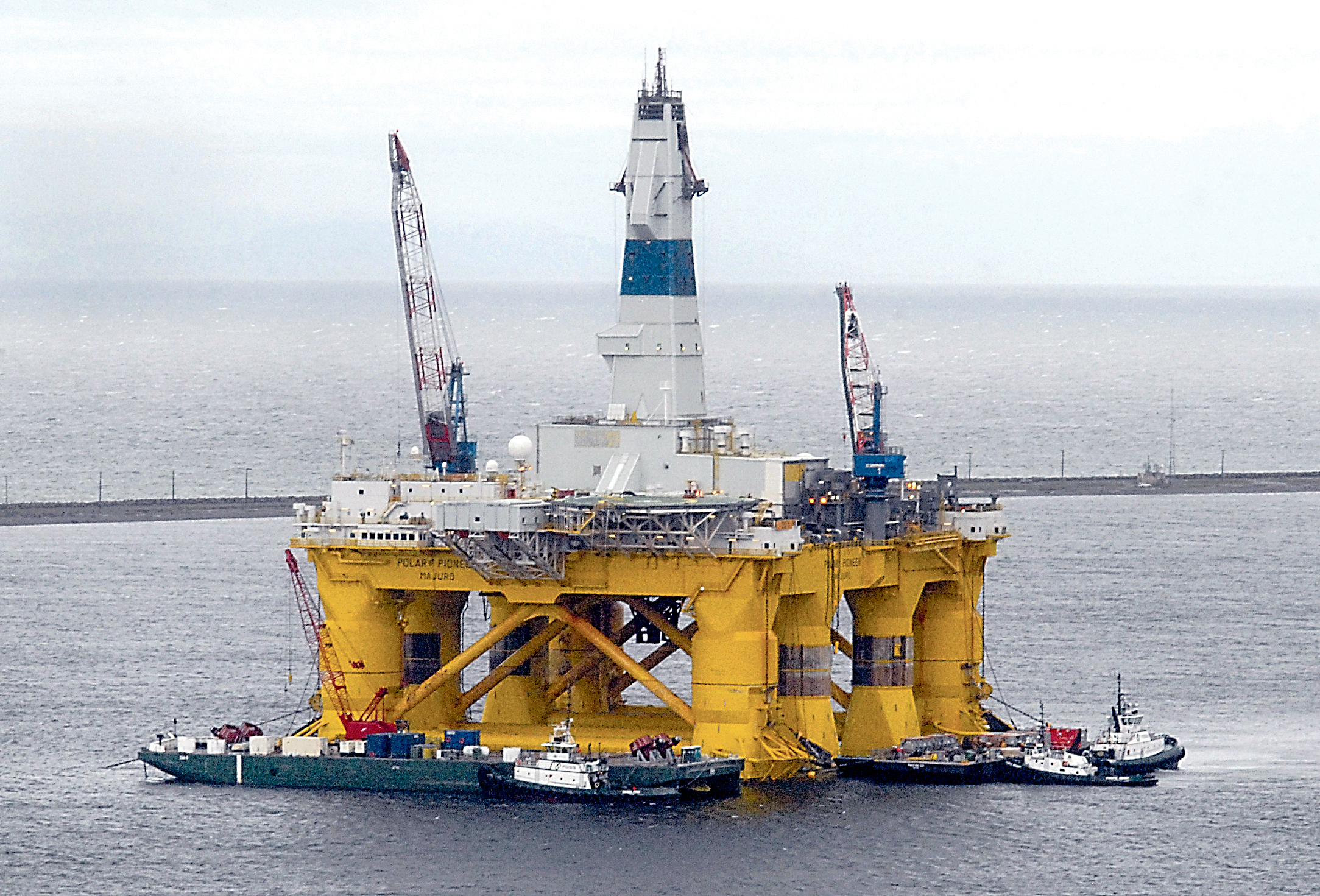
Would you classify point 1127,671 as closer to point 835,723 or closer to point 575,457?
point 835,723

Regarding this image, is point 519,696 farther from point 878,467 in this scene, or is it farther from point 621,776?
point 878,467

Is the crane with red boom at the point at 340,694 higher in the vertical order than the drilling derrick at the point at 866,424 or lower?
lower

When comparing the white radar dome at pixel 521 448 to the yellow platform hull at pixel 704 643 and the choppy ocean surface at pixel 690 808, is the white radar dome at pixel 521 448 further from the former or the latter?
the choppy ocean surface at pixel 690 808

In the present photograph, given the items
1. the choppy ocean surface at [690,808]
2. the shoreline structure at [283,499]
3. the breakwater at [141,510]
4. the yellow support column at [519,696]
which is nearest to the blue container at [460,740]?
the choppy ocean surface at [690,808]

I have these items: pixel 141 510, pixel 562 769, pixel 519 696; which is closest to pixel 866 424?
pixel 519 696

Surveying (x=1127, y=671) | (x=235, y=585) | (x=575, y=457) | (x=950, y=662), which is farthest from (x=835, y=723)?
(x=235, y=585)

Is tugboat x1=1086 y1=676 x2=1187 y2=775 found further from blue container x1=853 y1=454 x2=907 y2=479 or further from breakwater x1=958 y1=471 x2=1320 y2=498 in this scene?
breakwater x1=958 y1=471 x2=1320 y2=498
